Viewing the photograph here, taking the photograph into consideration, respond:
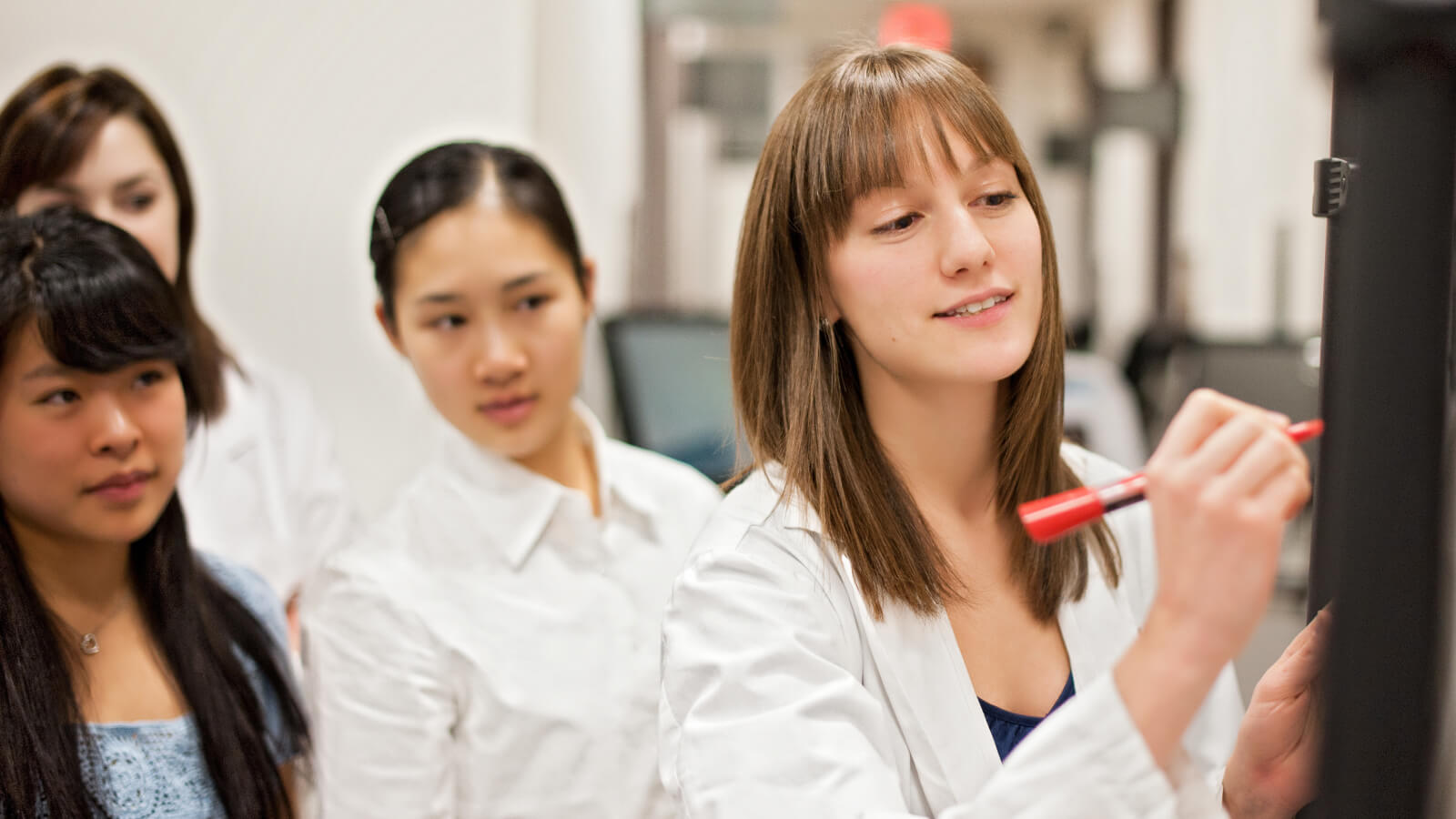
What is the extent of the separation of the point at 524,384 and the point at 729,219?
163 inches

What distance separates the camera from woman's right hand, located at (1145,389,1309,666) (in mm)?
615

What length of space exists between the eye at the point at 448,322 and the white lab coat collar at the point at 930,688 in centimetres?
56

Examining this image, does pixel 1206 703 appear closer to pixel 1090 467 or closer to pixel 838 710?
pixel 1090 467

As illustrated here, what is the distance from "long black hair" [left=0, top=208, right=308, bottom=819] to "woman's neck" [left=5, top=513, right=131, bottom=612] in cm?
2

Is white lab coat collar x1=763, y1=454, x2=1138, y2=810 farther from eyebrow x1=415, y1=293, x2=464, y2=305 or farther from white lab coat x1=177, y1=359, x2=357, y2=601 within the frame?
white lab coat x1=177, y1=359, x2=357, y2=601

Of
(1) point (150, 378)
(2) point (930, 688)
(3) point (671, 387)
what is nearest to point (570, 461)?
(1) point (150, 378)

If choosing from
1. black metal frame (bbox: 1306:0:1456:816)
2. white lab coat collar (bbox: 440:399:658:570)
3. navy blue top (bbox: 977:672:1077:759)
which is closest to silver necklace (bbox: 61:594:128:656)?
white lab coat collar (bbox: 440:399:658:570)

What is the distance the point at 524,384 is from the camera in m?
1.34

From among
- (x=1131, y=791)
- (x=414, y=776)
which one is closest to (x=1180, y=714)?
(x=1131, y=791)

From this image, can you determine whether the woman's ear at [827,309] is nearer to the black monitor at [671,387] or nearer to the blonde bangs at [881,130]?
the blonde bangs at [881,130]

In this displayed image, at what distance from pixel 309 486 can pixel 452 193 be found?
90cm

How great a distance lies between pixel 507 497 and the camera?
1.37 metres

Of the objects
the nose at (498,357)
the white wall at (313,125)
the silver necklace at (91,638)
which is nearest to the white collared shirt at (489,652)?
the nose at (498,357)

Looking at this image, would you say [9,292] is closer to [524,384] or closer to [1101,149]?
[524,384]
